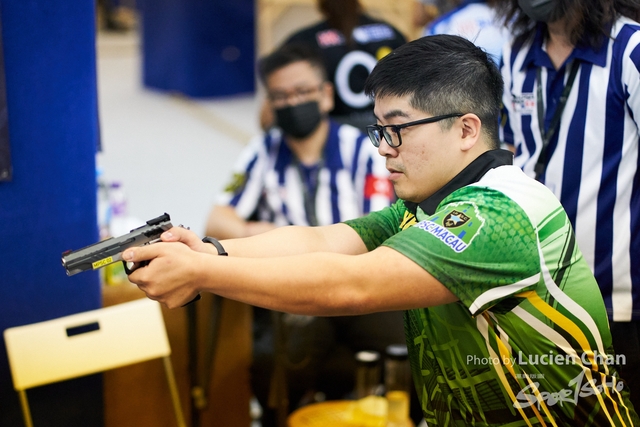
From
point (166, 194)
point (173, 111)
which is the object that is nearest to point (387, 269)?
point (166, 194)

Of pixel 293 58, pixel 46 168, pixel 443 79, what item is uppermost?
pixel 293 58

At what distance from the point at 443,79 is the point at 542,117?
0.77m

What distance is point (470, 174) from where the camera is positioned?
67.4 inches

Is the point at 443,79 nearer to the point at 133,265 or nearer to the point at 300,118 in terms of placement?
the point at 133,265

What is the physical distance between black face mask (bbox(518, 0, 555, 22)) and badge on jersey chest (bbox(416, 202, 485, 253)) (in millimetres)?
913

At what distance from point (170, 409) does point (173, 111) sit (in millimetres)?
6698

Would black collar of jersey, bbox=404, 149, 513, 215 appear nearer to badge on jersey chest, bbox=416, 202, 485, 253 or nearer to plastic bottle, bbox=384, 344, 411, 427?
badge on jersey chest, bbox=416, 202, 485, 253

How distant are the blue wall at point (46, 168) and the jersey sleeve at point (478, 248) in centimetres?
158

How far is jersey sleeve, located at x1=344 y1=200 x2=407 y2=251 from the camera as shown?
6.39ft

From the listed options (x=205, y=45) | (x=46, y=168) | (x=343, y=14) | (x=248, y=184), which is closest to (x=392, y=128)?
(x=46, y=168)

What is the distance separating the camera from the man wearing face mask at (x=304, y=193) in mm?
3529

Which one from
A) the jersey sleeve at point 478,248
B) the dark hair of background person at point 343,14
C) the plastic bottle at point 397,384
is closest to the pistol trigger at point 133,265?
the jersey sleeve at point 478,248

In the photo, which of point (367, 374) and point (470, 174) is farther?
point (367, 374)

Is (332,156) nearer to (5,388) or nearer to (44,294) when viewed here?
(44,294)
